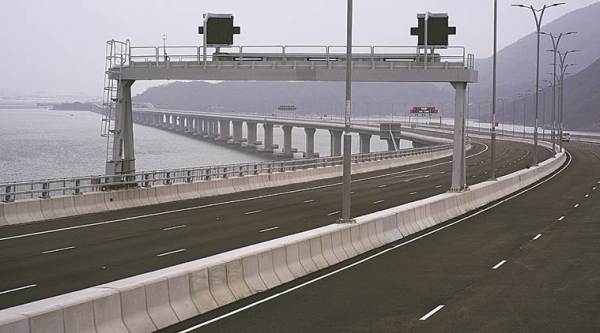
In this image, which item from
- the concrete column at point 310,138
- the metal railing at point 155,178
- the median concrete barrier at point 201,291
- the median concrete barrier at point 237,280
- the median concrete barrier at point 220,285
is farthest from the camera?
the concrete column at point 310,138

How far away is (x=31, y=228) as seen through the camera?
3086 cm

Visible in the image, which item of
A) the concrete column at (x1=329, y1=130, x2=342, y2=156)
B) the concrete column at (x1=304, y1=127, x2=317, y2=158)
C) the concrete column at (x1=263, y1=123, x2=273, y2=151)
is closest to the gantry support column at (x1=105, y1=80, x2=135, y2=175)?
the concrete column at (x1=329, y1=130, x2=342, y2=156)

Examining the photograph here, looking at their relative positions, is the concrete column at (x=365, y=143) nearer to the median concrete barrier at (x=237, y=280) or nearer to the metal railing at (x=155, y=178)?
the metal railing at (x=155, y=178)

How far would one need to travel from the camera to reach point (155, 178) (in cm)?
5581

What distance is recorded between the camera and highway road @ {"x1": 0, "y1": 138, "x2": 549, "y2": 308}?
A: 68.6 feet

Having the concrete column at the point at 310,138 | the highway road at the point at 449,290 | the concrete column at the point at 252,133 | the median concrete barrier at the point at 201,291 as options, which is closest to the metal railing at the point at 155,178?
the highway road at the point at 449,290

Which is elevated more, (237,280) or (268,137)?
(268,137)

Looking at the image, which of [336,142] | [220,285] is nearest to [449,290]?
[220,285]

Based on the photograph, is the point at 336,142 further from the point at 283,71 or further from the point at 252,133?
the point at 283,71

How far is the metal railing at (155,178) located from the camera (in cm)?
3441

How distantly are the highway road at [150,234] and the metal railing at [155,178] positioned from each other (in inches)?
55.9

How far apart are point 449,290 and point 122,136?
2635 cm

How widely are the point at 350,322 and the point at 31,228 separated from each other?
57.8 feet

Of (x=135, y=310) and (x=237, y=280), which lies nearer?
(x=135, y=310)
